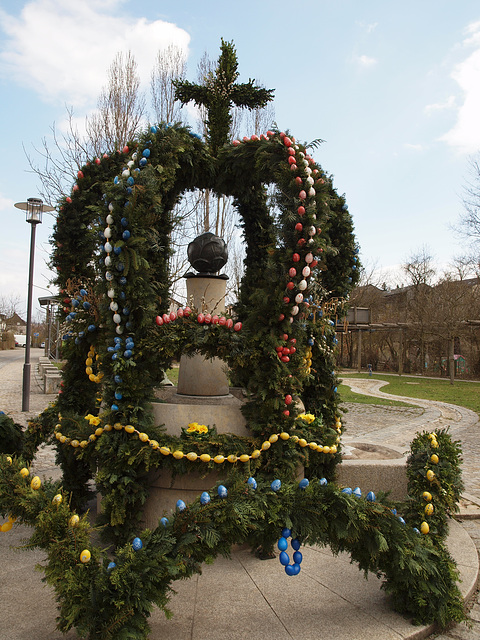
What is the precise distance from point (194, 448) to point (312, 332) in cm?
145

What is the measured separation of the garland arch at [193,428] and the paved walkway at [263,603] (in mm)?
297

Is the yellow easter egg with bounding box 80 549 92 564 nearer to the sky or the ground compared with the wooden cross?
nearer to the ground

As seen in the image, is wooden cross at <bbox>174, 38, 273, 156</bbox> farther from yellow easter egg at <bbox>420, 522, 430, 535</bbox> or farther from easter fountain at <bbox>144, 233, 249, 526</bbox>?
yellow easter egg at <bbox>420, 522, 430, 535</bbox>

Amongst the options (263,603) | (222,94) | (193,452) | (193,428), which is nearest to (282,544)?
(263,603)

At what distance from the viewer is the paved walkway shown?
106 inches

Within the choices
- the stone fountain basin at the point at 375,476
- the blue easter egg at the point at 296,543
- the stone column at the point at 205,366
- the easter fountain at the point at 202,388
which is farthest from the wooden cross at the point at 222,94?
the blue easter egg at the point at 296,543

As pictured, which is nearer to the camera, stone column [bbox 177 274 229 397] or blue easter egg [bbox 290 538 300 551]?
blue easter egg [bbox 290 538 300 551]

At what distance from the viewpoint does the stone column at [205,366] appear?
4723 mm

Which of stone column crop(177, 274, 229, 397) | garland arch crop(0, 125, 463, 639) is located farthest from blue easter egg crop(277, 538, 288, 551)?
stone column crop(177, 274, 229, 397)

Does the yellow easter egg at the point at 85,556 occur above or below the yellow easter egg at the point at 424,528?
above

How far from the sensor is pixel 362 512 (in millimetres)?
2803

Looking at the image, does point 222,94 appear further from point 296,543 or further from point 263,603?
point 263,603

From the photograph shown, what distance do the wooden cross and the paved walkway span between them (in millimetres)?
3902

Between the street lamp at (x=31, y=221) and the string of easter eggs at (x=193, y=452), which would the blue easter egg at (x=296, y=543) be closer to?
the string of easter eggs at (x=193, y=452)
